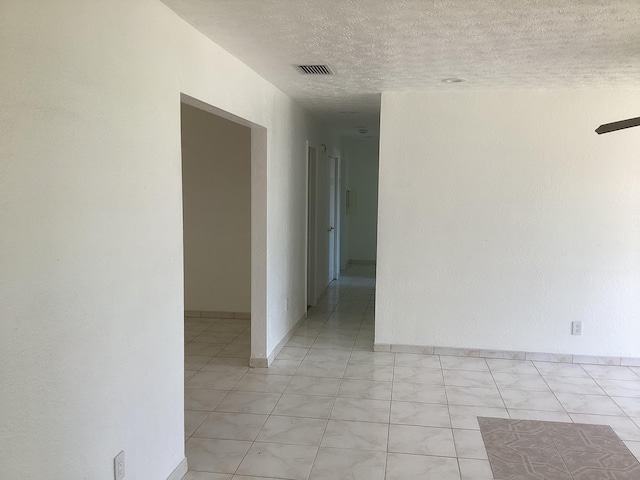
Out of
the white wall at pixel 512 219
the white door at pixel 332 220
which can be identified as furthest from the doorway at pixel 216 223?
the white door at pixel 332 220

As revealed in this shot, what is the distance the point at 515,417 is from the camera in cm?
358

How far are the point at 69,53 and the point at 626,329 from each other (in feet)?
15.3

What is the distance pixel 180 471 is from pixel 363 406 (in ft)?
4.52

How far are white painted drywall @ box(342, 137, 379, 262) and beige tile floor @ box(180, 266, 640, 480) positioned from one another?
5.23 metres

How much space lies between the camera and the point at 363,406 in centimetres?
375

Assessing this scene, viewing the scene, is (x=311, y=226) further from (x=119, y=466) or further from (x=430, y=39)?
(x=119, y=466)

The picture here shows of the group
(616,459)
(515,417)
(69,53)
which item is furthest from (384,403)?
(69,53)

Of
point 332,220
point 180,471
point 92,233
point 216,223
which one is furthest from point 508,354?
point 332,220

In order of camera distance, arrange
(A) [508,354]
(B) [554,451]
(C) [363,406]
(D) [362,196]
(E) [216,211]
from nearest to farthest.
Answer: (B) [554,451], (C) [363,406], (A) [508,354], (E) [216,211], (D) [362,196]

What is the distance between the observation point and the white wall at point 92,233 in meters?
1.59

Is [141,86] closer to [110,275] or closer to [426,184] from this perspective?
[110,275]

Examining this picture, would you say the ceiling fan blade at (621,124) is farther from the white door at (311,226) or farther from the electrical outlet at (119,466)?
the white door at (311,226)

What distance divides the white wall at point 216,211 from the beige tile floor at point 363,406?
2.84ft

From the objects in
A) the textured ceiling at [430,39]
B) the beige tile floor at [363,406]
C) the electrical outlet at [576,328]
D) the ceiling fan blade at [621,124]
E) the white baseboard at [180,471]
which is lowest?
the beige tile floor at [363,406]
